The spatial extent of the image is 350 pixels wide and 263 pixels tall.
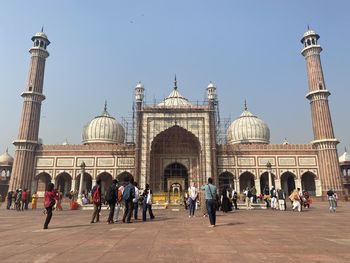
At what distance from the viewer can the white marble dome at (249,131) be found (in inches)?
1533

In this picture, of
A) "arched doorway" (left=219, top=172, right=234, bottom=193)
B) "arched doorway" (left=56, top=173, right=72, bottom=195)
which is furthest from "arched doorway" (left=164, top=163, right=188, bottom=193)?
"arched doorway" (left=56, top=173, right=72, bottom=195)

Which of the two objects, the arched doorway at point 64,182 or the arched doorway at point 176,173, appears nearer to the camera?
the arched doorway at point 176,173

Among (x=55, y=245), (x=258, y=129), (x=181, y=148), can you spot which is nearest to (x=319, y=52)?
(x=258, y=129)

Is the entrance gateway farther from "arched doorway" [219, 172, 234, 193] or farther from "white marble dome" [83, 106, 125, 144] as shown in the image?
"white marble dome" [83, 106, 125, 144]

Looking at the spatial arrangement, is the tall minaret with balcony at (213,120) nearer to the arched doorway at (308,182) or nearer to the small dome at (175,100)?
the small dome at (175,100)

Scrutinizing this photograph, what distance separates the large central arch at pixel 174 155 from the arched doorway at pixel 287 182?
36.0 feet

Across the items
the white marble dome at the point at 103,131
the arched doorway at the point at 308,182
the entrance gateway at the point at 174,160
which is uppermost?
the white marble dome at the point at 103,131

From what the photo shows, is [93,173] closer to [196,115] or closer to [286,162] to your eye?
[196,115]

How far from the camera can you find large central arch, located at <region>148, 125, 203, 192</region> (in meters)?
31.9

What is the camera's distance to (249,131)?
39.2 meters

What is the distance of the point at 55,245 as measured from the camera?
16.5 feet

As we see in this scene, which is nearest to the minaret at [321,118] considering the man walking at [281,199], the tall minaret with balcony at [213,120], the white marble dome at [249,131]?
the white marble dome at [249,131]

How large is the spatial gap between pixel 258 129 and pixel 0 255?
124 ft

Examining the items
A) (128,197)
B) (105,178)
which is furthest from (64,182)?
(128,197)
